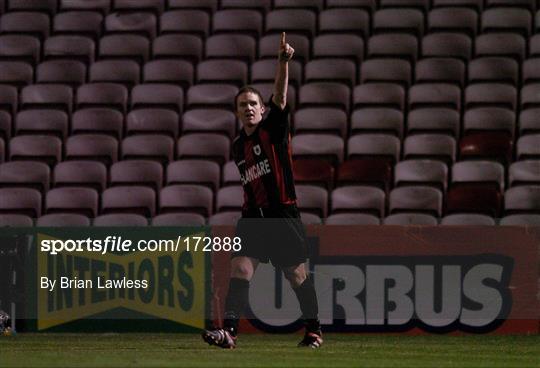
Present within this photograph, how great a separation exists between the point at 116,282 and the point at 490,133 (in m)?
4.49

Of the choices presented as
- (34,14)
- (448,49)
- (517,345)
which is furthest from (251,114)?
(34,14)

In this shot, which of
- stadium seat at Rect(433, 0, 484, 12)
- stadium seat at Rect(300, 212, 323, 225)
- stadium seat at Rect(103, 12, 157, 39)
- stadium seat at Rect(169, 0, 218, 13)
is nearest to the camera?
stadium seat at Rect(300, 212, 323, 225)

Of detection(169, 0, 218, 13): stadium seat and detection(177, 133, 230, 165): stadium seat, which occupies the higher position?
detection(169, 0, 218, 13): stadium seat

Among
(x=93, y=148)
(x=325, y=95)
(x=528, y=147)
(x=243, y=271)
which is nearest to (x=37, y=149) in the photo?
(x=93, y=148)

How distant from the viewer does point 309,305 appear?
7.62m

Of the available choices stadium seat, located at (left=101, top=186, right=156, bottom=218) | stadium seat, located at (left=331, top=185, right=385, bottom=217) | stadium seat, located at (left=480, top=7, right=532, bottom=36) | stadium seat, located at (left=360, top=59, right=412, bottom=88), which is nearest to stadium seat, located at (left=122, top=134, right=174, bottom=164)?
stadium seat, located at (left=101, top=186, right=156, bottom=218)

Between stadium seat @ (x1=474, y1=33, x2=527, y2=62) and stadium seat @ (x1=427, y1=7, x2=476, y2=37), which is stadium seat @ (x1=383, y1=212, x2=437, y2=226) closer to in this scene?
stadium seat @ (x1=474, y1=33, x2=527, y2=62)

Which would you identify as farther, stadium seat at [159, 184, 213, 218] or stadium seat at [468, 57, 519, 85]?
stadium seat at [468, 57, 519, 85]

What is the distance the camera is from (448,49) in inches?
529

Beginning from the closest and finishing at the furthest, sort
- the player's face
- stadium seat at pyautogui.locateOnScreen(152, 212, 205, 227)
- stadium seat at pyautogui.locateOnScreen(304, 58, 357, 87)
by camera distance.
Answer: the player's face
stadium seat at pyautogui.locateOnScreen(152, 212, 205, 227)
stadium seat at pyautogui.locateOnScreen(304, 58, 357, 87)

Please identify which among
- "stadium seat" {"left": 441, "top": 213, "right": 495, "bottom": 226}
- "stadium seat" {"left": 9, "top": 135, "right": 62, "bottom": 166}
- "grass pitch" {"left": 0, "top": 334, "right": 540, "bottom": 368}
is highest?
"stadium seat" {"left": 9, "top": 135, "right": 62, "bottom": 166}

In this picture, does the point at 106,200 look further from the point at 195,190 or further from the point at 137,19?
the point at 137,19

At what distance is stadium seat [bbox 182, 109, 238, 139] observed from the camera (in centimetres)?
1279

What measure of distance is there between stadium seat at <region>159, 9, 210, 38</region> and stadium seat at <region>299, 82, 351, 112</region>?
1.80 m
